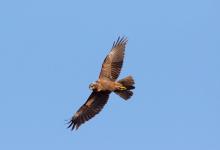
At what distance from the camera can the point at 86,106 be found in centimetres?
1759

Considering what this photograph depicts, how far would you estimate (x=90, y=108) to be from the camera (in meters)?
17.5

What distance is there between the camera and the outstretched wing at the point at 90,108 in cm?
1742

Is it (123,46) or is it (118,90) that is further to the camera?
(123,46)

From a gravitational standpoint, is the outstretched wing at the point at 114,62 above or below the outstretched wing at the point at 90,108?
above

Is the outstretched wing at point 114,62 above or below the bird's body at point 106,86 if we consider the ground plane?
above

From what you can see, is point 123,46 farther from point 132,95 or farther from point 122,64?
point 132,95

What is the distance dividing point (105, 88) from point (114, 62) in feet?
4.10

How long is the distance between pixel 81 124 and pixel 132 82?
208 cm

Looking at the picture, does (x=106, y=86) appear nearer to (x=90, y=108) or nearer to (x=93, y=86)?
(x=93, y=86)

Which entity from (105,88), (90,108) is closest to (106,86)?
(105,88)

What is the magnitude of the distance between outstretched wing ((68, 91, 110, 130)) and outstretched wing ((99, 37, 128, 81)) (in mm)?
595

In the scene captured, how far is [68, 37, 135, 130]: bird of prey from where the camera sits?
55.9 feet

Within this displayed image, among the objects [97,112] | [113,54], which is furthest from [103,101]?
[113,54]

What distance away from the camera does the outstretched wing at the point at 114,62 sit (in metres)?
17.7
